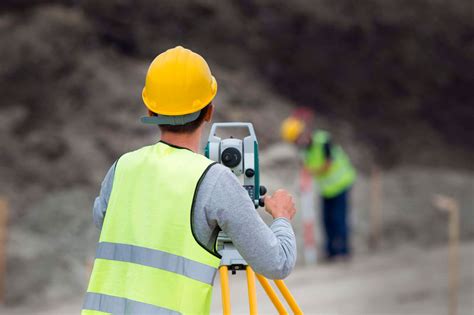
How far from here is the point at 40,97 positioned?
1081 cm

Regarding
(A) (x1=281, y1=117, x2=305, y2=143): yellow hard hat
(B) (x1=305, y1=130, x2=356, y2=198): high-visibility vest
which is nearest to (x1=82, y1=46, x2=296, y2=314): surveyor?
(B) (x1=305, y1=130, x2=356, y2=198): high-visibility vest

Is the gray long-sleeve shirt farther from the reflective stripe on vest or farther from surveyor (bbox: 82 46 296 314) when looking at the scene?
the reflective stripe on vest

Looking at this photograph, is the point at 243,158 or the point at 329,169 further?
the point at 329,169

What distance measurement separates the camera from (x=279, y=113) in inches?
470

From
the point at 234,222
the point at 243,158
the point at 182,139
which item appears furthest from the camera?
the point at 243,158

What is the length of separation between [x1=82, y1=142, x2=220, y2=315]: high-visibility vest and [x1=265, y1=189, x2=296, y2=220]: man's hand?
22cm

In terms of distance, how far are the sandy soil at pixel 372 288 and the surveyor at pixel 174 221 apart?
4267mm

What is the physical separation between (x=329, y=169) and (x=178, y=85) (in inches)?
234

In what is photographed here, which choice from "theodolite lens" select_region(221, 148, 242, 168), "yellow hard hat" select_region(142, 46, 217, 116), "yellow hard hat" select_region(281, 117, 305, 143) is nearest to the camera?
"yellow hard hat" select_region(142, 46, 217, 116)

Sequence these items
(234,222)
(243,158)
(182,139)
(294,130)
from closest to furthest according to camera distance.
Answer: (234,222)
(182,139)
(243,158)
(294,130)

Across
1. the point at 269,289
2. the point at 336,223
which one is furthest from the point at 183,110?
the point at 336,223

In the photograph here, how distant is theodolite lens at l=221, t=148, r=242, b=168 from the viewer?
230 centimetres

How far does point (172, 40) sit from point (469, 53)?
4.36 m

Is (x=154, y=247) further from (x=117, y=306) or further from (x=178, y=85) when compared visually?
(x=178, y=85)
